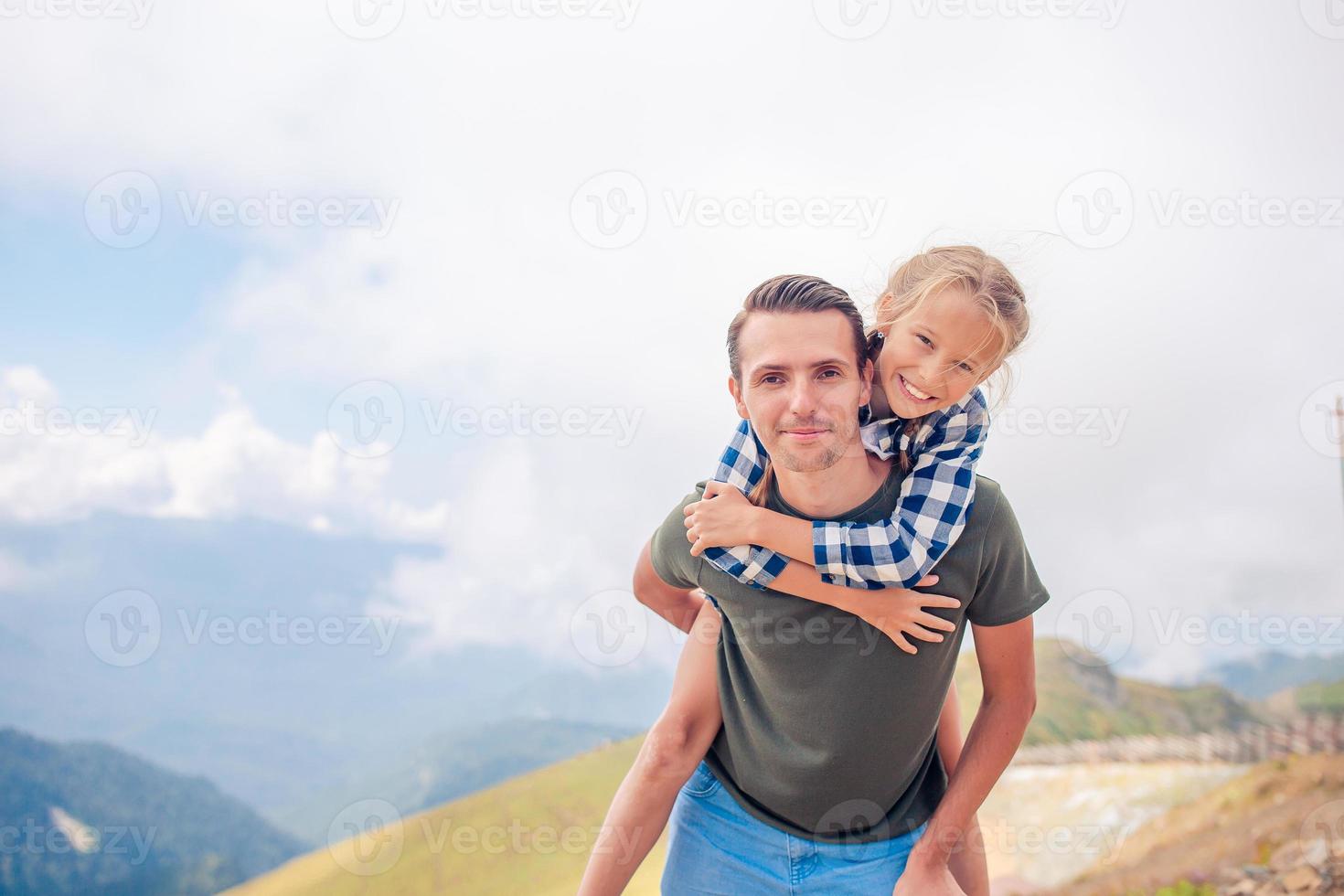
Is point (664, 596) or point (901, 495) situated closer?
point (901, 495)

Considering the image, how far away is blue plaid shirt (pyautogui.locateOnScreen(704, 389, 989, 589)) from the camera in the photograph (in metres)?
1.60

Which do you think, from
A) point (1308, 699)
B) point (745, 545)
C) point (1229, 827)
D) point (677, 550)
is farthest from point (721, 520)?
point (1308, 699)

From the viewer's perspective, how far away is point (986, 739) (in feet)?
5.82

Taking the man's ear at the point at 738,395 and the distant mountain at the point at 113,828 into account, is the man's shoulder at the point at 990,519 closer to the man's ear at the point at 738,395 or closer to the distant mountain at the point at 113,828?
the man's ear at the point at 738,395

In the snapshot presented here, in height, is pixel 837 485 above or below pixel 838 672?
above

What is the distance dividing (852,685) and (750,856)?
1.43ft

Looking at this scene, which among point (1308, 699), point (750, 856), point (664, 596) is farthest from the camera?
point (1308, 699)

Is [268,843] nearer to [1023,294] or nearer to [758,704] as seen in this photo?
[758,704]

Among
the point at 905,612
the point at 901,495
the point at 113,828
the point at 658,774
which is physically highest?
the point at 901,495

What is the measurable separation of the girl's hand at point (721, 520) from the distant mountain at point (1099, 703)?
3044mm

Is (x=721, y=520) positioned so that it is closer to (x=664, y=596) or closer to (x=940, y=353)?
(x=664, y=596)

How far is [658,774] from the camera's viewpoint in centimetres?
195

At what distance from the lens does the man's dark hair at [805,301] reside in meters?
1.76

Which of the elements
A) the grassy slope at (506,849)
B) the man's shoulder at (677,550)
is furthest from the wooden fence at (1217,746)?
the man's shoulder at (677,550)
